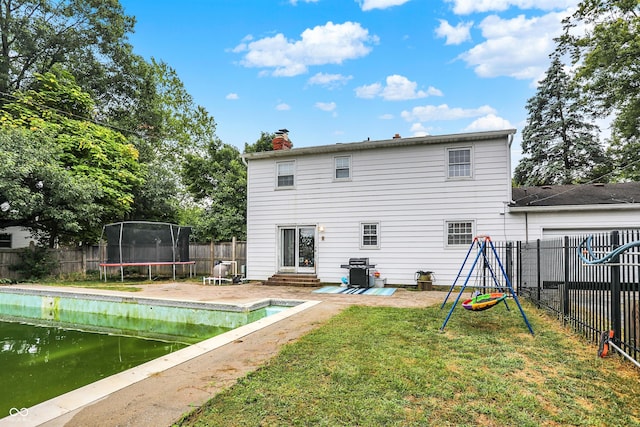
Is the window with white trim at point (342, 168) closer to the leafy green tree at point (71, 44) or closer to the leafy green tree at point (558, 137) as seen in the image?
the leafy green tree at point (558, 137)

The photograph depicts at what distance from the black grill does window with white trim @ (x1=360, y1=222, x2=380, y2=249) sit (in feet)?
2.09

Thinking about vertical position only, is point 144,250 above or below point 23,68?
below

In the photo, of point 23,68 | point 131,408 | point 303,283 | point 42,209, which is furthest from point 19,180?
point 131,408

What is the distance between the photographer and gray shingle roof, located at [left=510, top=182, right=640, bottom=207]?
10.1 meters

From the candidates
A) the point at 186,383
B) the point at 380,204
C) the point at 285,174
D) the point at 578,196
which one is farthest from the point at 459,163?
the point at 186,383

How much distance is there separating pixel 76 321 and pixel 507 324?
9148 mm

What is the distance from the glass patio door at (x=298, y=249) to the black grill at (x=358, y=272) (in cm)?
154

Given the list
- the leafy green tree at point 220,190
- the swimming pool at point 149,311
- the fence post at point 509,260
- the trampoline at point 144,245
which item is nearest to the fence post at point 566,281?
the fence post at point 509,260

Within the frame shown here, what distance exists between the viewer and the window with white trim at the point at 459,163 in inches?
414

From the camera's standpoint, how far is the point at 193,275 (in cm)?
1438

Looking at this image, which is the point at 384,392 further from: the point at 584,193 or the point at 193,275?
the point at 193,275

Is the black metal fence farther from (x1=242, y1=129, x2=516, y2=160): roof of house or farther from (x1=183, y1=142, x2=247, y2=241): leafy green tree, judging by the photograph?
(x1=183, y1=142, x2=247, y2=241): leafy green tree

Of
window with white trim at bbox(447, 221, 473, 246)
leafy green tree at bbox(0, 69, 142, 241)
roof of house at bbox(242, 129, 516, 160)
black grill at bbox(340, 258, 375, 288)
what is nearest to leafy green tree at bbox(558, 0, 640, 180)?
roof of house at bbox(242, 129, 516, 160)

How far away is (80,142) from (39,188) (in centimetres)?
319
